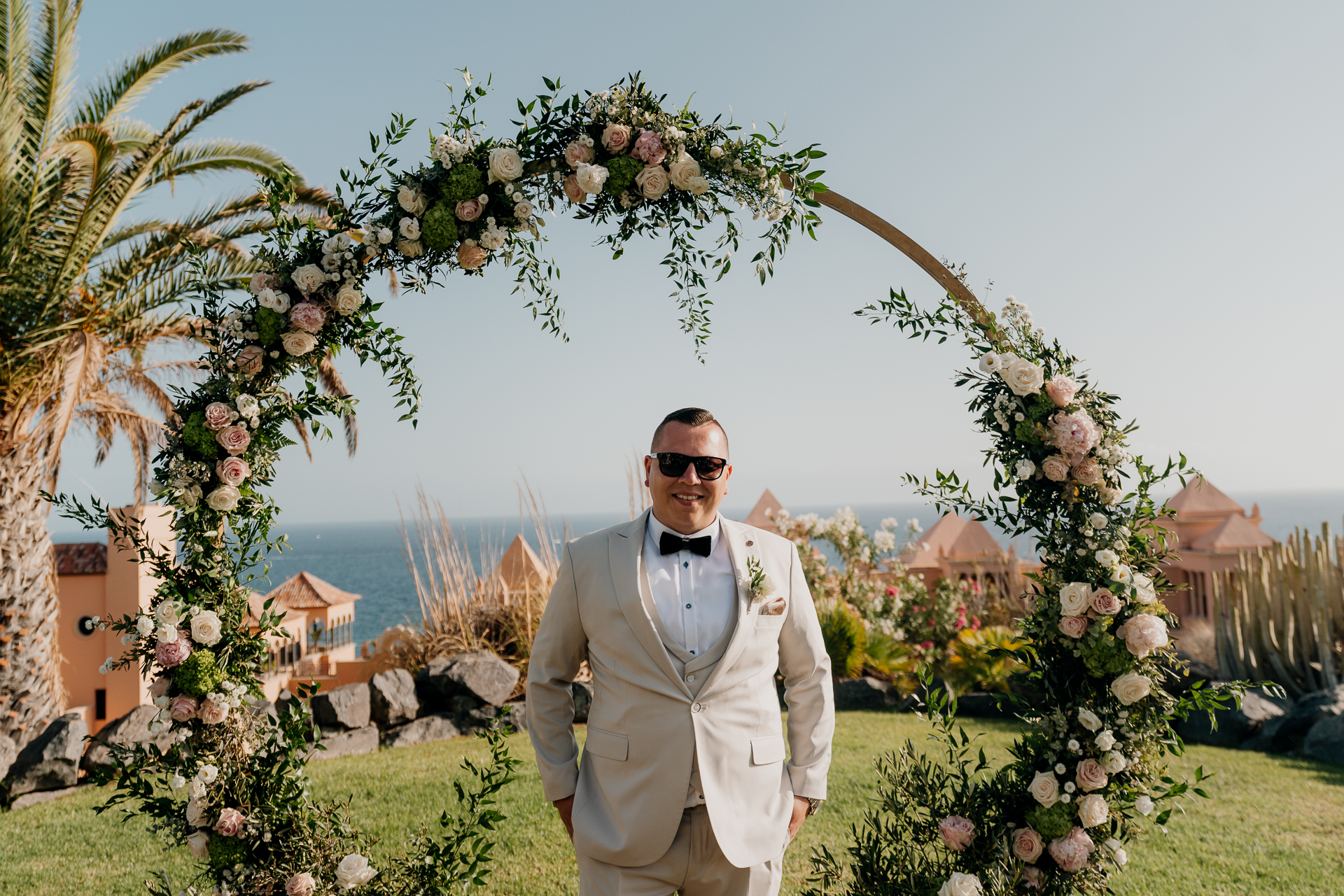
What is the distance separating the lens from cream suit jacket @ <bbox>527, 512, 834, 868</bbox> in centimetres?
243

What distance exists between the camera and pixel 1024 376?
11.1 ft

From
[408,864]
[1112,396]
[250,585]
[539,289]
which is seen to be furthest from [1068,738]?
[250,585]

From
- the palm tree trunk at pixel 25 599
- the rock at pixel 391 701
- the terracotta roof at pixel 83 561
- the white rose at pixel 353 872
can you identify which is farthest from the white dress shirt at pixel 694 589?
the terracotta roof at pixel 83 561

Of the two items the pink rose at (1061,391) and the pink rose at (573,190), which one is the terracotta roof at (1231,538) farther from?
the pink rose at (573,190)

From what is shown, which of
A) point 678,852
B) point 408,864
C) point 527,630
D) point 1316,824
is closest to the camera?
point 678,852

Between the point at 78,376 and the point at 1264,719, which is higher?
the point at 78,376

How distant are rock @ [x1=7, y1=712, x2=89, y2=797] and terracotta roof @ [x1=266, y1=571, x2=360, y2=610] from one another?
981 centimetres

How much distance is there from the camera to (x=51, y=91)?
6691mm

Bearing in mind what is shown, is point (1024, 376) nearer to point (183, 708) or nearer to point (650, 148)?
point (650, 148)

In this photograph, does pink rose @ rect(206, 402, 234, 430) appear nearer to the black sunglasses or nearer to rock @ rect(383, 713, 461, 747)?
the black sunglasses

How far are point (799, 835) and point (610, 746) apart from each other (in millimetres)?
2631

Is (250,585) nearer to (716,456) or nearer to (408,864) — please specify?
(408,864)

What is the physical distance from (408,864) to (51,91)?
7.10 metres

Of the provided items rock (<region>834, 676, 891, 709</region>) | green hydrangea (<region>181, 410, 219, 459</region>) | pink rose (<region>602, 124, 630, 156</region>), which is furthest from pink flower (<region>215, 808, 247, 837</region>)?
rock (<region>834, 676, 891, 709</region>)
